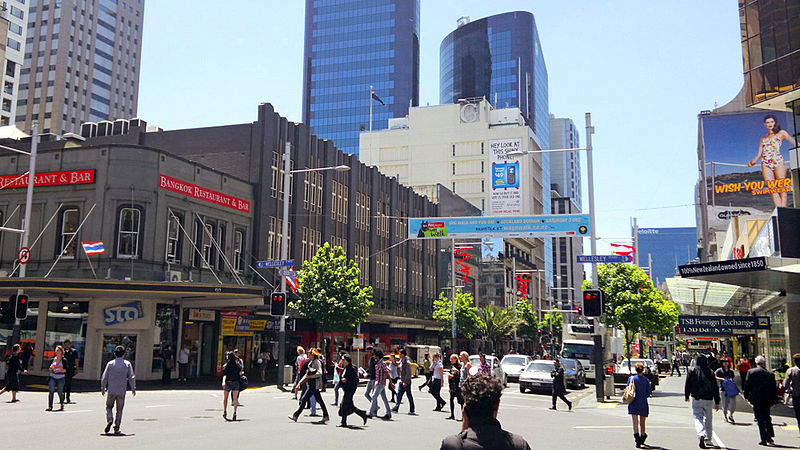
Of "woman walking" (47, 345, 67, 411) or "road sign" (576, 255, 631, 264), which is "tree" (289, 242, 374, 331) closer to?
"road sign" (576, 255, 631, 264)

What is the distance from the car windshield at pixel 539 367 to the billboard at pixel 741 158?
42.0 meters

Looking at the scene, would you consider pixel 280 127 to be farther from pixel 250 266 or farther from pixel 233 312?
pixel 233 312

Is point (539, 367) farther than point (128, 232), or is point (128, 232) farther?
point (539, 367)

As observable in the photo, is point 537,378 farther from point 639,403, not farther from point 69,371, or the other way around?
point 69,371

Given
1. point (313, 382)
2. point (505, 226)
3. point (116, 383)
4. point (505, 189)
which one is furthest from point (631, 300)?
point (505, 189)

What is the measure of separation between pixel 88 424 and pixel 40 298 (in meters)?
A: 17.5

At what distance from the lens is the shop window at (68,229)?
3016 centimetres

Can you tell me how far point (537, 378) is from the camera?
102 feet

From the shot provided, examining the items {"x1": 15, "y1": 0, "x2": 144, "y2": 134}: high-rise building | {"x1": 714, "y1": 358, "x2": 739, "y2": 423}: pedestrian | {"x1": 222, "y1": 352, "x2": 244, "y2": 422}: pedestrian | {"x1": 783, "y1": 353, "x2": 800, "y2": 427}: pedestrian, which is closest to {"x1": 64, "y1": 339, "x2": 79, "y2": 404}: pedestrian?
{"x1": 222, "y1": 352, "x2": 244, "y2": 422}: pedestrian

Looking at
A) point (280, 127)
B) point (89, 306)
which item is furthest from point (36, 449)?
point (280, 127)

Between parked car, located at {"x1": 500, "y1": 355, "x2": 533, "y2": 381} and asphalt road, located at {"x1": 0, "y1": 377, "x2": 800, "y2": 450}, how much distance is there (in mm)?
15866

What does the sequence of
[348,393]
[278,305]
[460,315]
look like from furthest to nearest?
[460,315], [278,305], [348,393]

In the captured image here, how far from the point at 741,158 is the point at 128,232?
2342 inches

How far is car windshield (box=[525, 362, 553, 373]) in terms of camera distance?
3170 centimetres
